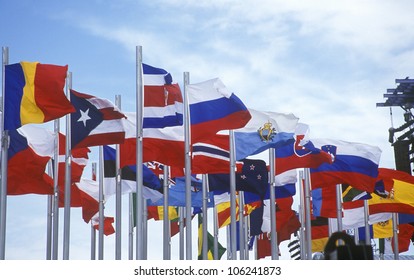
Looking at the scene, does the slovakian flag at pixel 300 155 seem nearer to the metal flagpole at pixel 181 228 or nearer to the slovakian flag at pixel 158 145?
the slovakian flag at pixel 158 145

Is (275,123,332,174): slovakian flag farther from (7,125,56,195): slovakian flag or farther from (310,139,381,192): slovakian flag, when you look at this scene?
(7,125,56,195): slovakian flag

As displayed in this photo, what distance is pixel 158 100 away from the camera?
27.6 m

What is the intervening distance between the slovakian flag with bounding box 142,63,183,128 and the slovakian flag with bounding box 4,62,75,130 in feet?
10.8

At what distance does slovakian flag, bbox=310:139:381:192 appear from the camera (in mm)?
35281

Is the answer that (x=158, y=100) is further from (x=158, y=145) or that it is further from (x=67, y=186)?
(x=67, y=186)

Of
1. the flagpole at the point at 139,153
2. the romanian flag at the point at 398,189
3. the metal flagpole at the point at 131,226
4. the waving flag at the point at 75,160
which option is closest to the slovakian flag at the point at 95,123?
the flagpole at the point at 139,153

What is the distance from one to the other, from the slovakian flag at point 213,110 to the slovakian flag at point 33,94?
202 inches

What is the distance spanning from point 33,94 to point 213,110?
258 inches

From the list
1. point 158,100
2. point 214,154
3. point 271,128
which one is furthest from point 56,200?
point 271,128

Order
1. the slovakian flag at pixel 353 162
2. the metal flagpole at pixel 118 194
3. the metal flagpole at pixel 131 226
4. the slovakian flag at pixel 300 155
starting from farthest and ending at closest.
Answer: the metal flagpole at pixel 131 226
the slovakian flag at pixel 353 162
the slovakian flag at pixel 300 155
the metal flagpole at pixel 118 194

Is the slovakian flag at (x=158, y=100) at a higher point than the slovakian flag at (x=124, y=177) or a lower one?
higher

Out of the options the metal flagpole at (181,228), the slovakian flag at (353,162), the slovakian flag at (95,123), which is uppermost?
the slovakian flag at (95,123)

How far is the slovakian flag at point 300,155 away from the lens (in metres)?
33.4

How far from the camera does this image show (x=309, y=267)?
1188cm
